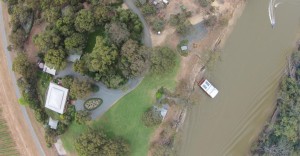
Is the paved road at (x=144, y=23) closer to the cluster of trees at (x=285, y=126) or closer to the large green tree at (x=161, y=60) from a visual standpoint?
the large green tree at (x=161, y=60)

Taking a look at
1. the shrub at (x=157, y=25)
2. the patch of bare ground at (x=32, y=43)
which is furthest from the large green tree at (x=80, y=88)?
the shrub at (x=157, y=25)

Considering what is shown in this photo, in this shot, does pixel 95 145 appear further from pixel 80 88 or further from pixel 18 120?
pixel 18 120

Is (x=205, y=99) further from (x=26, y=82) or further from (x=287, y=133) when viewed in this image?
(x=26, y=82)

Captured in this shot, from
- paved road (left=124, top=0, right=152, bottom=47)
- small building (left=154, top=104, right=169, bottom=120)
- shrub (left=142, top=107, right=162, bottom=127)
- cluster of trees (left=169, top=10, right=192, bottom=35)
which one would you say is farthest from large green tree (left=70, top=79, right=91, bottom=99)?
cluster of trees (left=169, top=10, right=192, bottom=35)

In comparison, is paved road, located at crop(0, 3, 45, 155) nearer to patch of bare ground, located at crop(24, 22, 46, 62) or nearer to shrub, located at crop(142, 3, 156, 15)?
patch of bare ground, located at crop(24, 22, 46, 62)

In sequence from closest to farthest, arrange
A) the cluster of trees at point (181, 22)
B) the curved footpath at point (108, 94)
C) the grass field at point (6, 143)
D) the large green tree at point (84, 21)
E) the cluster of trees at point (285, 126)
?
the large green tree at point (84, 21), the cluster of trees at point (285, 126), the cluster of trees at point (181, 22), the curved footpath at point (108, 94), the grass field at point (6, 143)

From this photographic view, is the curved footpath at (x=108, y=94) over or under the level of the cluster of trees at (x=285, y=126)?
over

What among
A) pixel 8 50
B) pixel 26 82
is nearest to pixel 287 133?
pixel 26 82

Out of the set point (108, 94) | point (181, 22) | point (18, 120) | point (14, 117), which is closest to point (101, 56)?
point (108, 94)
